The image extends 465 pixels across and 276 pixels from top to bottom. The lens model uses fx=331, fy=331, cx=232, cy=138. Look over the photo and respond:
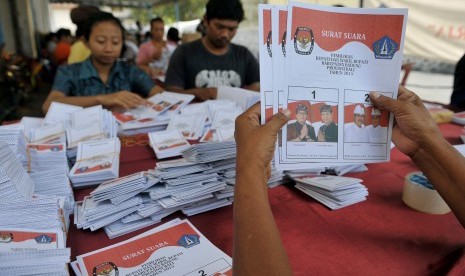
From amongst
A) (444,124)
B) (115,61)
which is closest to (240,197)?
(444,124)

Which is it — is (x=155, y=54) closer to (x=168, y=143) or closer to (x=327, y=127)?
(x=168, y=143)

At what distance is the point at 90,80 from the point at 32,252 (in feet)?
6.06

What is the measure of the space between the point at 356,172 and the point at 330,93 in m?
0.52

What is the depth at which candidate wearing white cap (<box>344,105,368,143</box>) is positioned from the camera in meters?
0.89

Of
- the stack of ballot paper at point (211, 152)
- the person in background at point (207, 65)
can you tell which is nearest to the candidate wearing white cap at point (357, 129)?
the stack of ballot paper at point (211, 152)

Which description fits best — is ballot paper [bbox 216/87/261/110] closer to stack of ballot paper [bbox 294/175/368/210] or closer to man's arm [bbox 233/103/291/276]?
stack of ballot paper [bbox 294/175/368/210]

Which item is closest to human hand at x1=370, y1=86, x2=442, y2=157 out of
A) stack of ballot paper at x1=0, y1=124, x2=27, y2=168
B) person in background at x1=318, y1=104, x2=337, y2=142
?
person in background at x1=318, y1=104, x2=337, y2=142

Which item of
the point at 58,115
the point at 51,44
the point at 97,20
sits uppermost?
the point at 51,44

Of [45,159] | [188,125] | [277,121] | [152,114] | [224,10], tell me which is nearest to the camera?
[277,121]

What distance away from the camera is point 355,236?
35.0 inches

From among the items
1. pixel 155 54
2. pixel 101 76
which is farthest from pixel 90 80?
pixel 155 54

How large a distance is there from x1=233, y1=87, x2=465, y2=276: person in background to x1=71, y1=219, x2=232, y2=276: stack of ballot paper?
207 mm

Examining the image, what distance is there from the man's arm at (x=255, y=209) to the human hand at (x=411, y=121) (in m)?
0.31

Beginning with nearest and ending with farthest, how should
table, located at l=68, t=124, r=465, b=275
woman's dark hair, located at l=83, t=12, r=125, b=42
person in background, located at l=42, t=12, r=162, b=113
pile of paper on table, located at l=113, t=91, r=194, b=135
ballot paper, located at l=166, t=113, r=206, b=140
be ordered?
1. table, located at l=68, t=124, r=465, b=275
2. ballot paper, located at l=166, t=113, r=206, b=140
3. pile of paper on table, located at l=113, t=91, r=194, b=135
4. person in background, located at l=42, t=12, r=162, b=113
5. woman's dark hair, located at l=83, t=12, r=125, b=42
